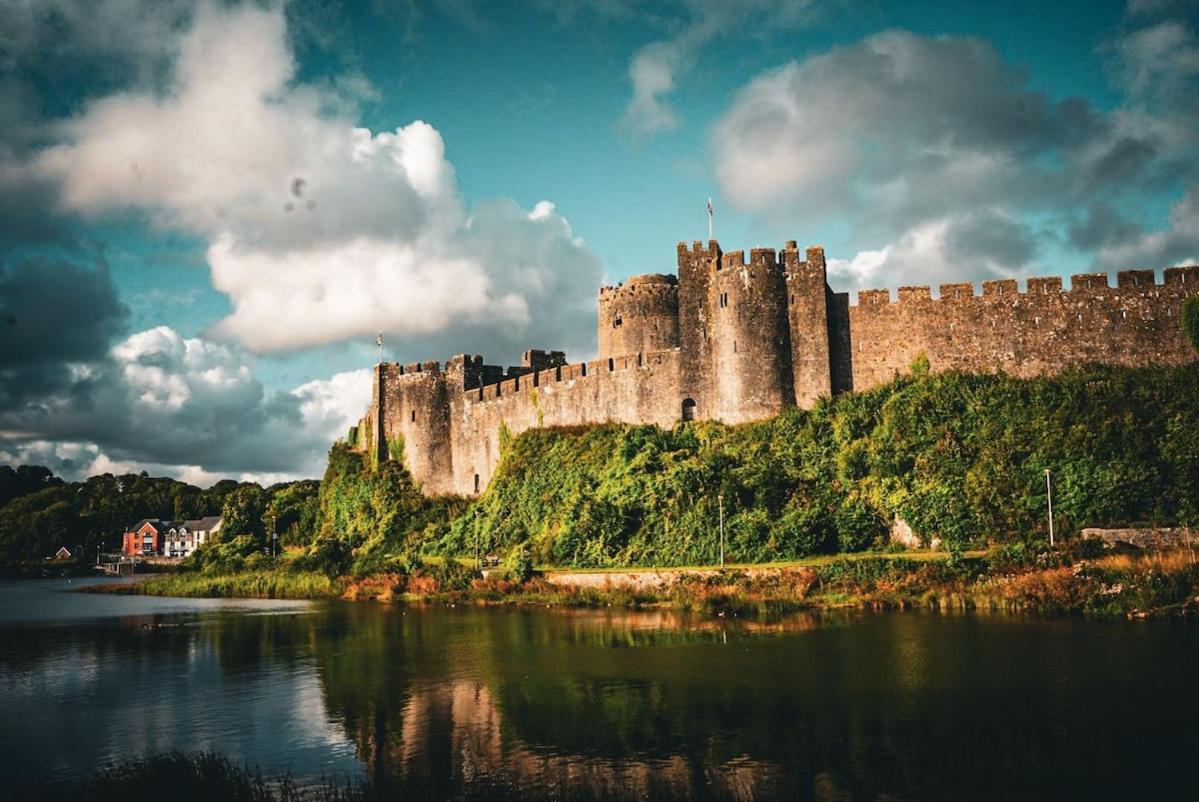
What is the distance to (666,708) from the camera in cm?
1684

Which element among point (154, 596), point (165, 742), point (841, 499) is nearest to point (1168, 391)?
point (841, 499)

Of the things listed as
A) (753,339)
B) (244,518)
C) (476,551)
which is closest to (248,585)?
(244,518)

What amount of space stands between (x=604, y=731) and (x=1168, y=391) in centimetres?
2205

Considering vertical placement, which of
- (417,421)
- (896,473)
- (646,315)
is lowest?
(896,473)

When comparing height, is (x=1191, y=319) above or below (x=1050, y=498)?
above

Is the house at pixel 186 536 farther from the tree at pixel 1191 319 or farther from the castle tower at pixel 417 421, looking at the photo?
the tree at pixel 1191 319

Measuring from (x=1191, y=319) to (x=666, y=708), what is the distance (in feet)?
74.3

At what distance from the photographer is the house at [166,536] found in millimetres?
97062

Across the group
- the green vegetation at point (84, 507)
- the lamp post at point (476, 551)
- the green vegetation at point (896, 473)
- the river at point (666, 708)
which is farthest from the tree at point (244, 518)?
the river at point (666, 708)

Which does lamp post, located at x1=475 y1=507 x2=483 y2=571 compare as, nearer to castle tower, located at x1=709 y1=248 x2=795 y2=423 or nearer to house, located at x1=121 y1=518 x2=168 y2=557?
castle tower, located at x1=709 y1=248 x2=795 y2=423

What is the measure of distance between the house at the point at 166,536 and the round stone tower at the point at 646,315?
6905cm

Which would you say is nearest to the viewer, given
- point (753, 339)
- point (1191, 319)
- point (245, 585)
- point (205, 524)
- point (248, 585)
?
point (1191, 319)

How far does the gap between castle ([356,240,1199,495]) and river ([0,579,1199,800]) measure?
10934 millimetres

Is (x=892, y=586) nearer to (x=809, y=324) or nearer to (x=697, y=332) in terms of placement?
(x=809, y=324)
